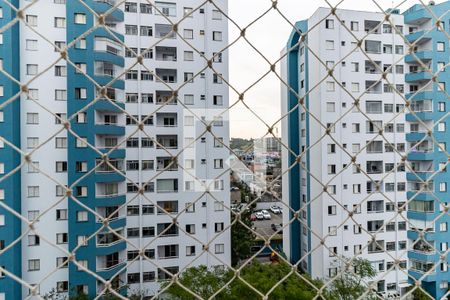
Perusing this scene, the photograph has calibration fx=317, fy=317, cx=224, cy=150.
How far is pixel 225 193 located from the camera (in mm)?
4230

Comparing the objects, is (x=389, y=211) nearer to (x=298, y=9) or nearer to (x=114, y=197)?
(x=114, y=197)

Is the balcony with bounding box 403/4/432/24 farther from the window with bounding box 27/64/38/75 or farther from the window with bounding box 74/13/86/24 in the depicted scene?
the window with bounding box 27/64/38/75

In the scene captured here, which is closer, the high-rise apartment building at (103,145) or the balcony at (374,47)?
the high-rise apartment building at (103,145)

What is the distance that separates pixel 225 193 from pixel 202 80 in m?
1.60

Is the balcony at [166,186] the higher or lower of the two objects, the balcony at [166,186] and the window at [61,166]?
the lower

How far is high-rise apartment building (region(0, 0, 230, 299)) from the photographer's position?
379 centimetres

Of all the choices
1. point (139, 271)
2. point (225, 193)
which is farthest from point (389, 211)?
point (139, 271)

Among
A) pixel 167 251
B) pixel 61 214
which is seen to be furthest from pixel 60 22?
pixel 167 251

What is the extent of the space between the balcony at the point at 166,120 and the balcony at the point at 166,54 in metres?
0.87

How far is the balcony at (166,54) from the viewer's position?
476 centimetres

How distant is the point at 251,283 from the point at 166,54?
3.62 meters

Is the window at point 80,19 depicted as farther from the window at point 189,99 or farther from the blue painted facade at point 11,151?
the window at point 189,99

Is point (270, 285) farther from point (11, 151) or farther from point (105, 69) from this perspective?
point (105, 69)

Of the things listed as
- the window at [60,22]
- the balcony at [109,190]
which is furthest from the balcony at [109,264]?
the window at [60,22]
